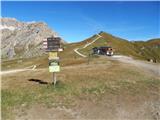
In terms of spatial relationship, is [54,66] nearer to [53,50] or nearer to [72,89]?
[53,50]

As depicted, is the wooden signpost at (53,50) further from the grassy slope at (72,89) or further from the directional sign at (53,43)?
the grassy slope at (72,89)

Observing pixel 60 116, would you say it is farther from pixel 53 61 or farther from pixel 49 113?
pixel 53 61

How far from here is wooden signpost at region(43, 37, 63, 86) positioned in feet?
117

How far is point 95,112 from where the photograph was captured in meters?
28.0

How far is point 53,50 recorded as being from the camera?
35844 mm

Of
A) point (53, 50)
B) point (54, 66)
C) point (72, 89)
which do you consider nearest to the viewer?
point (72, 89)

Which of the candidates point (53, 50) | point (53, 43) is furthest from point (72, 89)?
point (53, 43)

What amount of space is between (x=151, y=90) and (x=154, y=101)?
4081mm

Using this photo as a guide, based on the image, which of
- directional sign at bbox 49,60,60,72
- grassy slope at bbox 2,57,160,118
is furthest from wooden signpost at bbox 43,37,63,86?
grassy slope at bbox 2,57,160,118

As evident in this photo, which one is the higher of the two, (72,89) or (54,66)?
(54,66)

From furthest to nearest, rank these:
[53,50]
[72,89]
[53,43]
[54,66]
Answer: [53,43] → [53,50] → [54,66] → [72,89]

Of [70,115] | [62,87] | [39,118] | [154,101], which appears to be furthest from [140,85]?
[39,118]

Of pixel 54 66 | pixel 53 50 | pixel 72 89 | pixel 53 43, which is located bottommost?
pixel 72 89

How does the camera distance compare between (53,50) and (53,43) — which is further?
(53,43)
